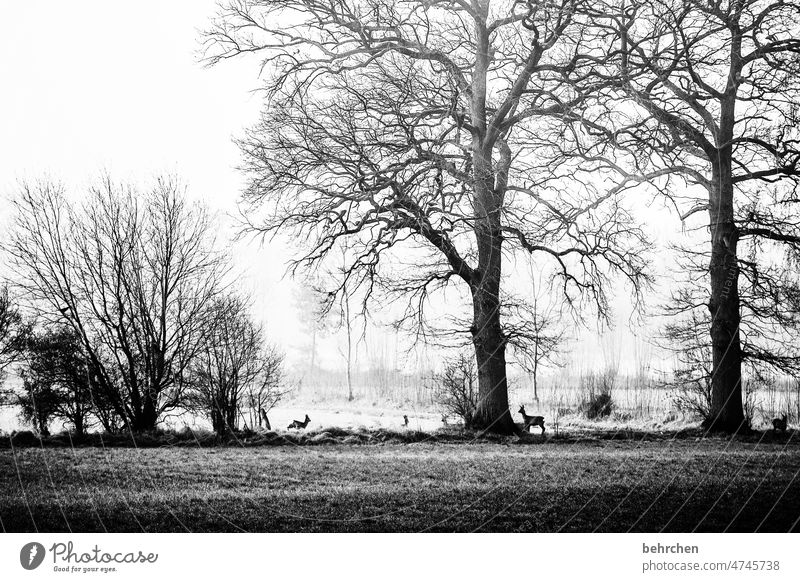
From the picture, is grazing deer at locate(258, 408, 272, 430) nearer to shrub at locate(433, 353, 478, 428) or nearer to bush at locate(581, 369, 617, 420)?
shrub at locate(433, 353, 478, 428)

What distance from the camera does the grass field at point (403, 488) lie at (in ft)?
17.9

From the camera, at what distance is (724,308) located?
305 inches

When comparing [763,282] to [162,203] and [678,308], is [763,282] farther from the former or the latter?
[162,203]

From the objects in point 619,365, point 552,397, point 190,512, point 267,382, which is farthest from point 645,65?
point 190,512

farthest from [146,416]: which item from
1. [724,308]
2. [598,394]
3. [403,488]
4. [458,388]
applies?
[724,308]

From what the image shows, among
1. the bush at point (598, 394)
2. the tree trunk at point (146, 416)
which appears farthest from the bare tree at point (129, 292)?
the bush at point (598, 394)

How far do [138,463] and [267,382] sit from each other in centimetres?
155

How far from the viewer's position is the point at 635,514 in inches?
225
